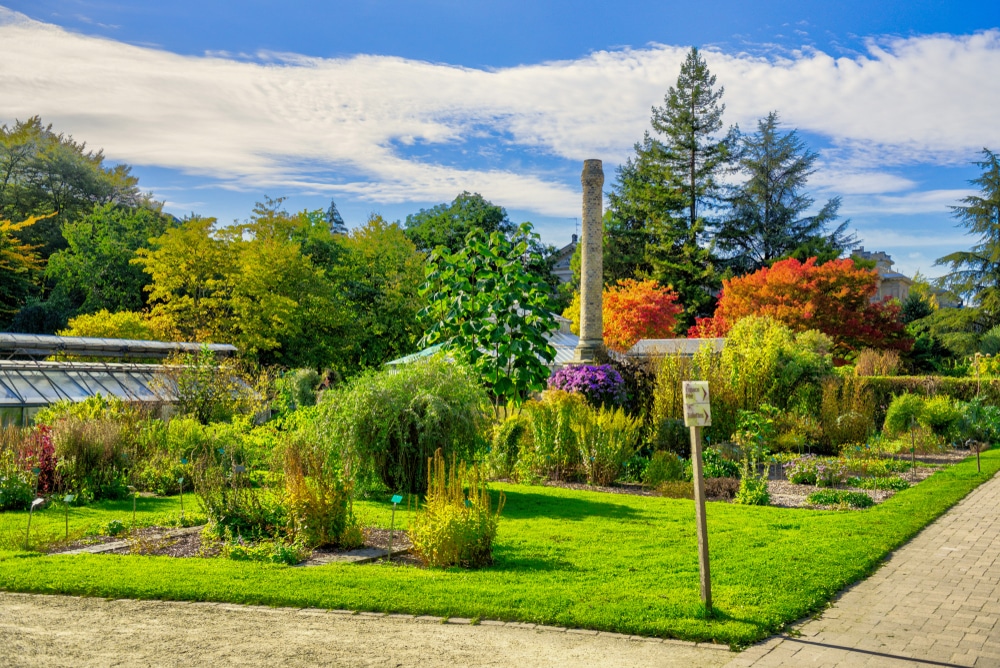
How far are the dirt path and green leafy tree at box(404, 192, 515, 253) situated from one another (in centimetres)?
3670

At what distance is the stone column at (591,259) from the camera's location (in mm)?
19875

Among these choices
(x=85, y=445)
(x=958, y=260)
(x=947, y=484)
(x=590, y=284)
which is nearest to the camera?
(x=85, y=445)

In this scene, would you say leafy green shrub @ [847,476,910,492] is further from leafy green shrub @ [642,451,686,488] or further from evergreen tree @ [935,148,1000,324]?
evergreen tree @ [935,148,1000,324]

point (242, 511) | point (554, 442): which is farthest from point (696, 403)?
point (554, 442)

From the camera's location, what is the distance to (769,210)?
151ft

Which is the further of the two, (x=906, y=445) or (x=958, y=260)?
(x=958, y=260)

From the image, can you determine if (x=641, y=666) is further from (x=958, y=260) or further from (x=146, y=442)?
(x=958, y=260)

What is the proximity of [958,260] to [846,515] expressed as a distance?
31.8 m

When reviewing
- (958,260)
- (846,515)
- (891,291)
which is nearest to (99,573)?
(846,515)

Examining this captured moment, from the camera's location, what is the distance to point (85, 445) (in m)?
10.8

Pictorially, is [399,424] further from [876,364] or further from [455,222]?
[455,222]

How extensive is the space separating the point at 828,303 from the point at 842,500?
67.2ft

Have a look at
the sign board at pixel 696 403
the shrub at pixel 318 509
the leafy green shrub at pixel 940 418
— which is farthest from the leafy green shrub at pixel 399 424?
the leafy green shrub at pixel 940 418

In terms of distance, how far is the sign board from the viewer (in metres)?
5.27
